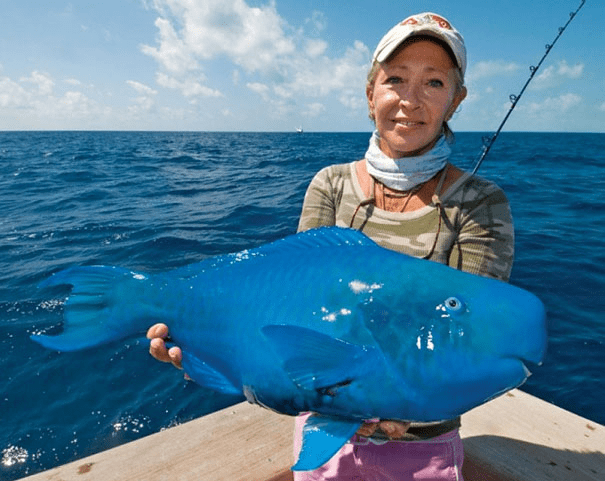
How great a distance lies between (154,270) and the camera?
768 cm

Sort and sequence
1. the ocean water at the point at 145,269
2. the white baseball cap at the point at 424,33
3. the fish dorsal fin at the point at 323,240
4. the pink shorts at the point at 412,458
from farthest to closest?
the ocean water at the point at 145,269, the pink shorts at the point at 412,458, the white baseball cap at the point at 424,33, the fish dorsal fin at the point at 323,240

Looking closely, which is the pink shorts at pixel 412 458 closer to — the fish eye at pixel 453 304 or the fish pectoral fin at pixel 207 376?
the fish pectoral fin at pixel 207 376

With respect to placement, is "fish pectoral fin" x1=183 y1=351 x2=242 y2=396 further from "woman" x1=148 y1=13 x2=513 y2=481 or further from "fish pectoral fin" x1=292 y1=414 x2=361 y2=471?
"fish pectoral fin" x1=292 y1=414 x2=361 y2=471

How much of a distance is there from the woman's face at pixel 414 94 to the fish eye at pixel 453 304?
865mm

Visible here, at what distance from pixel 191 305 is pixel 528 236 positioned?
10.5m

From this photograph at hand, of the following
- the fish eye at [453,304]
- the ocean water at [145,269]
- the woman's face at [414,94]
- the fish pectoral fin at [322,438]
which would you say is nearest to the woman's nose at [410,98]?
the woman's face at [414,94]

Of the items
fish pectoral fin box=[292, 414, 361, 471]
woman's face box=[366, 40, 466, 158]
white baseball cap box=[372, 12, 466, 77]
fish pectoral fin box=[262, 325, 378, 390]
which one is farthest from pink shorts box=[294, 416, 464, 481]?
white baseball cap box=[372, 12, 466, 77]

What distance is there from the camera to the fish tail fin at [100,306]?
167 cm

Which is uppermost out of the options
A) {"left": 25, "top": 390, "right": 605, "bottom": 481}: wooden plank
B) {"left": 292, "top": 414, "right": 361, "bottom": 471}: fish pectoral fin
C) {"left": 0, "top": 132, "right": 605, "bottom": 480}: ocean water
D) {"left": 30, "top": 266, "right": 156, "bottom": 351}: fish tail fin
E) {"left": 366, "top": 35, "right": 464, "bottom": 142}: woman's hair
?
{"left": 366, "top": 35, "right": 464, "bottom": 142}: woman's hair

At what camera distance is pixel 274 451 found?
298cm

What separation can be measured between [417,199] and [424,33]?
0.73 m

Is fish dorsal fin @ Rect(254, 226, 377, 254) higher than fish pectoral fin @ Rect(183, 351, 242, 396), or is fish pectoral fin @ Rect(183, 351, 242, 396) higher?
fish dorsal fin @ Rect(254, 226, 377, 254)

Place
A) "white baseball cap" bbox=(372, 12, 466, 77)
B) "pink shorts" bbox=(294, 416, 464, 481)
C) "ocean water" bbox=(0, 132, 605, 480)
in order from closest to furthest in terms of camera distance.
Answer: "white baseball cap" bbox=(372, 12, 466, 77), "pink shorts" bbox=(294, 416, 464, 481), "ocean water" bbox=(0, 132, 605, 480)

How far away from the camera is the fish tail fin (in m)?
1.67
